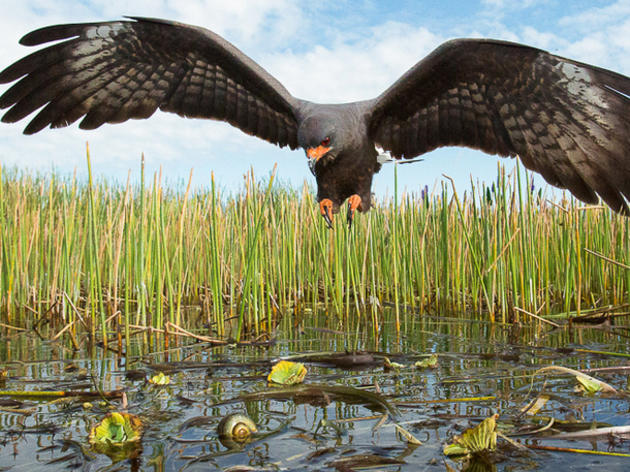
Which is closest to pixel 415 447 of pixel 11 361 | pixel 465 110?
pixel 11 361

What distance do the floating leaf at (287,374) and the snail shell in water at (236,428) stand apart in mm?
628

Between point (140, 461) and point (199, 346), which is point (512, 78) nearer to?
point (199, 346)

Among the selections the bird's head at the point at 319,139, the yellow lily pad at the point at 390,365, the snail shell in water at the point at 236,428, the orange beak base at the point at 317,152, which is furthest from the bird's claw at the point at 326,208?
the snail shell in water at the point at 236,428

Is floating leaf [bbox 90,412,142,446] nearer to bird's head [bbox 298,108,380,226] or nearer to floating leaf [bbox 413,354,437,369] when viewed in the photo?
floating leaf [bbox 413,354,437,369]

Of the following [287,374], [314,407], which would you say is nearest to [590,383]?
[314,407]

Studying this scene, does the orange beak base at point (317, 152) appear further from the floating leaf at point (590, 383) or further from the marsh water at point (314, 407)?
the floating leaf at point (590, 383)

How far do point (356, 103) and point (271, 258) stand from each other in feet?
5.75

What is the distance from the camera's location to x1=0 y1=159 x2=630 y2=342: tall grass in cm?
349

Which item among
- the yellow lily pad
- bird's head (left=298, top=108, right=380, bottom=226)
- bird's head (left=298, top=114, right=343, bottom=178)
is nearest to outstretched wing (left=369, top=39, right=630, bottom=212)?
bird's head (left=298, top=108, right=380, bottom=226)

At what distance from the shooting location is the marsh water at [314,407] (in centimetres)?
143

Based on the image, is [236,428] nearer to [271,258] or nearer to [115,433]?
[115,433]

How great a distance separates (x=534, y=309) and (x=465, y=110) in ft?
6.11

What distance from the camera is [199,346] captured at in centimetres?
337

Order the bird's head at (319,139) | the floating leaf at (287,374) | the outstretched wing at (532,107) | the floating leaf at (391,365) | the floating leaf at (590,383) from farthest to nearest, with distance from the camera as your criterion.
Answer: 1. the bird's head at (319,139)
2. the outstretched wing at (532,107)
3. the floating leaf at (391,365)
4. the floating leaf at (287,374)
5. the floating leaf at (590,383)
